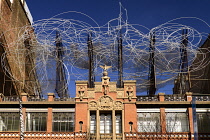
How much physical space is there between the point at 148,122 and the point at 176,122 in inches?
114

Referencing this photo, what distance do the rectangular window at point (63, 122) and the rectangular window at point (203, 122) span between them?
43.0ft

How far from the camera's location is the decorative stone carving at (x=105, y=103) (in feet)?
117

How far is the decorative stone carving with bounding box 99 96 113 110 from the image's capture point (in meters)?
35.6

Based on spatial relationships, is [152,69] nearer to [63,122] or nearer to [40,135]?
[63,122]

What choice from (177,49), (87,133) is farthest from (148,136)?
(177,49)

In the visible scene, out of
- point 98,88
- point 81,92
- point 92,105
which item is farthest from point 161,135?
point 81,92

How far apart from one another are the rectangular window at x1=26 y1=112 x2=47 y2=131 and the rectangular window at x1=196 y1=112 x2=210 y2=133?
15.9m

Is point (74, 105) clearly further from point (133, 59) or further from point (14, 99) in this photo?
point (133, 59)

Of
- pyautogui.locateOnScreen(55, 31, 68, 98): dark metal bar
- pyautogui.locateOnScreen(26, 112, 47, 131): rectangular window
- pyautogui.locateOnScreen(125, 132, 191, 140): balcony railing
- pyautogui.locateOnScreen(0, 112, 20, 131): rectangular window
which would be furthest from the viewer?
pyautogui.locateOnScreen(55, 31, 68, 98): dark metal bar

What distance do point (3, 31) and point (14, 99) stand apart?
41.8ft

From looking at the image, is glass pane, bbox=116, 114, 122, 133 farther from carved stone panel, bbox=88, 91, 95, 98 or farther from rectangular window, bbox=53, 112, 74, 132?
rectangular window, bbox=53, 112, 74, 132

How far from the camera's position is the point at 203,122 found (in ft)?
117

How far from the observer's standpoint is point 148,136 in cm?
3481

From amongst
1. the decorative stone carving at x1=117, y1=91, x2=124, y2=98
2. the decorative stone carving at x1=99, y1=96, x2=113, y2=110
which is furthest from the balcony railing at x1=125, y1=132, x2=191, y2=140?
the decorative stone carving at x1=117, y1=91, x2=124, y2=98
